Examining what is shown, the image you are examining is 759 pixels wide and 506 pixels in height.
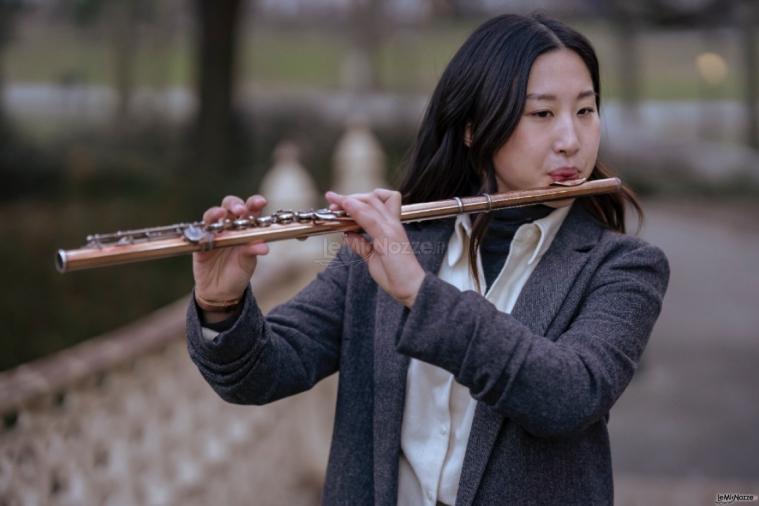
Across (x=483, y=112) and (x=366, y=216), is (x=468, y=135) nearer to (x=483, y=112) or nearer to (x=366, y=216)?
(x=483, y=112)

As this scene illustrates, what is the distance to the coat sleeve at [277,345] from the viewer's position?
1.74m

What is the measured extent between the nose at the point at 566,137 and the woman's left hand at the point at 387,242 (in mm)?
343

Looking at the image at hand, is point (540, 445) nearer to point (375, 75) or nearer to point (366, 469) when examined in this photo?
point (366, 469)

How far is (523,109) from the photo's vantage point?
5.88 feet

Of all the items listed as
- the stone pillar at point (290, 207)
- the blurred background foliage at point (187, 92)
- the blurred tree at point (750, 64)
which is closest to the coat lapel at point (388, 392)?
the stone pillar at point (290, 207)

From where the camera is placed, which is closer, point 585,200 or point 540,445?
point 540,445

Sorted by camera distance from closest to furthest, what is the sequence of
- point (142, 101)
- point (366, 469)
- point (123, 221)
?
1. point (366, 469)
2. point (123, 221)
3. point (142, 101)

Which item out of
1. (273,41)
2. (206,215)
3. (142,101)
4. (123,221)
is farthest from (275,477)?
(273,41)

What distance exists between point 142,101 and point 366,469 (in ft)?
38.9

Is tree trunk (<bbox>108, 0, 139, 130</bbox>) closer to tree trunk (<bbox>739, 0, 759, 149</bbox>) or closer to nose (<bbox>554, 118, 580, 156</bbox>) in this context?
tree trunk (<bbox>739, 0, 759, 149</bbox>)

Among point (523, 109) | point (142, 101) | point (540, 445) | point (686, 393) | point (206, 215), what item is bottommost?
point (686, 393)

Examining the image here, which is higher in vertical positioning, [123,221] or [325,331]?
[325,331]

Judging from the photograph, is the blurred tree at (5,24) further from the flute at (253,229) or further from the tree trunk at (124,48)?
the flute at (253,229)

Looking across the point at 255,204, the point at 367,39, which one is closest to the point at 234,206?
the point at 255,204
